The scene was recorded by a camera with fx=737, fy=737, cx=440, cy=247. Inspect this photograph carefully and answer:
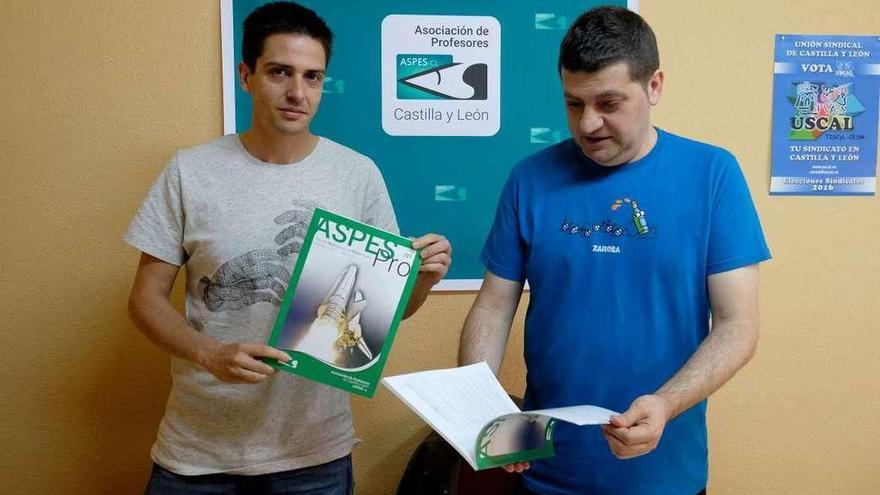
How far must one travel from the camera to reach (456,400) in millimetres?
1192

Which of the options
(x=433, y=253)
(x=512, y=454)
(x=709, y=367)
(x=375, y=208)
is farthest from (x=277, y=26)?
(x=709, y=367)

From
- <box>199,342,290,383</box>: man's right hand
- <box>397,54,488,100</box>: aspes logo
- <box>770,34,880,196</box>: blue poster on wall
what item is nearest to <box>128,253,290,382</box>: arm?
<box>199,342,290,383</box>: man's right hand

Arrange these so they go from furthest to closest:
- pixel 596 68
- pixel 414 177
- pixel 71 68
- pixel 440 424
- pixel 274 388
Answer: pixel 414 177 < pixel 71 68 < pixel 274 388 < pixel 596 68 < pixel 440 424

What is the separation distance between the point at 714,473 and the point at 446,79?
1.43 metres

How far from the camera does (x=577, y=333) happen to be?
1.33 metres

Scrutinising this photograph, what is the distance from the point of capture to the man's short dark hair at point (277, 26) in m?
1.46

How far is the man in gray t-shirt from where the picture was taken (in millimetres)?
1441

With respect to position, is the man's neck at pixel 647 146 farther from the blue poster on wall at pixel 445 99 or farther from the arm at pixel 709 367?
the blue poster on wall at pixel 445 99

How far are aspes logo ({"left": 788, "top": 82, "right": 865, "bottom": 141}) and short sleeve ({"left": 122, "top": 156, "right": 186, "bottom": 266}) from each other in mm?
1738

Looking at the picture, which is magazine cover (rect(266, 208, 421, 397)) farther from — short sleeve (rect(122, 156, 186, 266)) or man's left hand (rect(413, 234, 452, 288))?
short sleeve (rect(122, 156, 186, 266))

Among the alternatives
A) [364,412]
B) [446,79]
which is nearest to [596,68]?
[446,79]

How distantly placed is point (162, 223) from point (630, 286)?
91 cm

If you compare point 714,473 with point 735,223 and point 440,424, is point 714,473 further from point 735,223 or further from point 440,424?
point 440,424

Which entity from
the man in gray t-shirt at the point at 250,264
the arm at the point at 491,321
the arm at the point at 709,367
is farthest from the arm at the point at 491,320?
the arm at the point at 709,367
